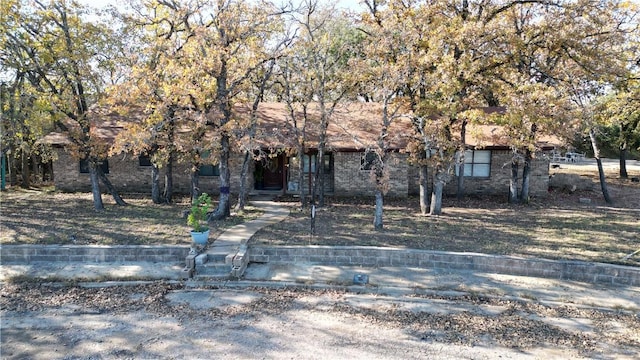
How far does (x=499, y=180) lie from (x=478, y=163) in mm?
1193

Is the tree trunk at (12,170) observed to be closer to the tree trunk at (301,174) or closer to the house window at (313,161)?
the house window at (313,161)

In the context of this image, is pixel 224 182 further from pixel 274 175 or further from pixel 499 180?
pixel 499 180

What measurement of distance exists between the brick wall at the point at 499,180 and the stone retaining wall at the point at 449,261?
357 inches

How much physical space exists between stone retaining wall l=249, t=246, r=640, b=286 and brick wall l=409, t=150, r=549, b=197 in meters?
9.06

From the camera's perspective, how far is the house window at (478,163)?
59.7 feet

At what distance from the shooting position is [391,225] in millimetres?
12555

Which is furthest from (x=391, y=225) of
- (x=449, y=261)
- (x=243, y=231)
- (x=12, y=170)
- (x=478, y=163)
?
(x=12, y=170)

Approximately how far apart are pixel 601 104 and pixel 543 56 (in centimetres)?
393

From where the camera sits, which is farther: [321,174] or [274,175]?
[274,175]

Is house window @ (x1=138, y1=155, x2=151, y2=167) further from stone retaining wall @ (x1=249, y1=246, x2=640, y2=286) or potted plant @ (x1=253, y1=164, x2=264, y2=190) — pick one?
stone retaining wall @ (x1=249, y1=246, x2=640, y2=286)

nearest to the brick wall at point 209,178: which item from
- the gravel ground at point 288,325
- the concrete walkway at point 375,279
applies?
the concrete walkway at point 375,279

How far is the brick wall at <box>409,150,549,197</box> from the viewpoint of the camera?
712 inches

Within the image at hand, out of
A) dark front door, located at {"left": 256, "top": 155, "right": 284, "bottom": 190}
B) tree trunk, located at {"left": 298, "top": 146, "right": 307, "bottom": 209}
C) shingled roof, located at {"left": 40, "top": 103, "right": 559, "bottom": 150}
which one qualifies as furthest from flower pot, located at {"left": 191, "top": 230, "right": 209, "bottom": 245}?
dark front door, located at {"left": 256, "top": 155, "right": 284, "bottom": 190}

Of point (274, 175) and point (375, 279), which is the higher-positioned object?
point (274, 175)
